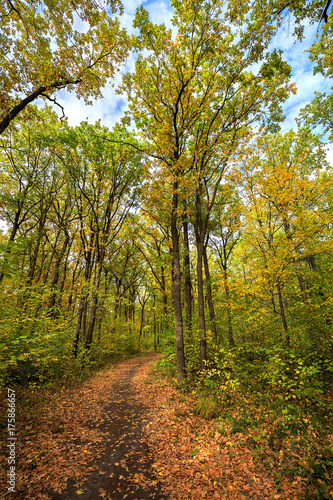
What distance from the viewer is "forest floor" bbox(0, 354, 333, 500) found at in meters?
3.30

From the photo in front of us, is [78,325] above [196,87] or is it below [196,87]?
below

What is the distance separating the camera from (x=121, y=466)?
3982mm

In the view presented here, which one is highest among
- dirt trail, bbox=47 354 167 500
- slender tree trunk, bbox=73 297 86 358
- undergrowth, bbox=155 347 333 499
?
slender tree trunk, bbox=73 297 86 358

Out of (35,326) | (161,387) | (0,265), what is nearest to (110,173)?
(35,326)

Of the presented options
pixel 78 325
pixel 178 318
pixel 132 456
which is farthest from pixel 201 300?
pixel 78 325

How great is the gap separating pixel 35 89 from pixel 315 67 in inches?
436

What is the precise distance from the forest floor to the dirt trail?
0.06ft

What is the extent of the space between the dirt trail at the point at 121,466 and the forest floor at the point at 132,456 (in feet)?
0.06

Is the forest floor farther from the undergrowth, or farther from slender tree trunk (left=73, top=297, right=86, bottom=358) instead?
slender tree trunk (left=73, top=297, right=86, bottom=358)

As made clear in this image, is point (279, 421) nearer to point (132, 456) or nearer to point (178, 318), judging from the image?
point (132, 456)

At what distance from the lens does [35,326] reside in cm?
685

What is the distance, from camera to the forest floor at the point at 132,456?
3301mm

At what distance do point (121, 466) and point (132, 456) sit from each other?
1.35 feet

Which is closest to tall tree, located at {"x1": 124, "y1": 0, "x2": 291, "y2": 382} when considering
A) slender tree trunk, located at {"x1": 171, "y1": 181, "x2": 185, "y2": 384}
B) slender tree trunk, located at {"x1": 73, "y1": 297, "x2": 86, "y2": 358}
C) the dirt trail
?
slender tree trunk, located at {"x1": 171, "y1": 181, "x2": 185, "y2": 384}
